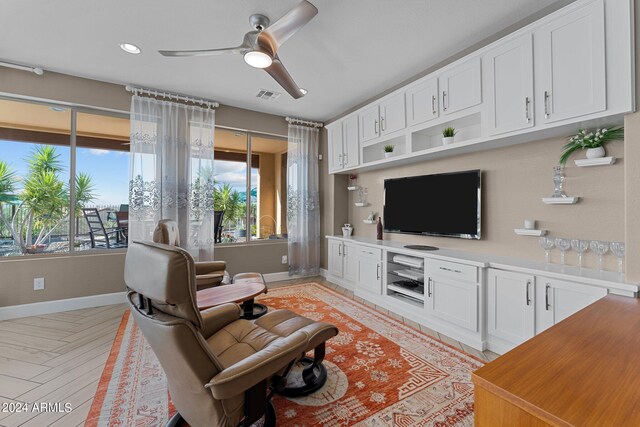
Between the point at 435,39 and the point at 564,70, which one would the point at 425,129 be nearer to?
the point at 435,39

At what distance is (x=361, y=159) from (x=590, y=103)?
2484 mm

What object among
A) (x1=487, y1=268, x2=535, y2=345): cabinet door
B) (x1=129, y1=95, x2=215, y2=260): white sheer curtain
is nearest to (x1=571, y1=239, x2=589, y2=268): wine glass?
(x1=487, y1=268, x2=535, y2=345): cabinet door

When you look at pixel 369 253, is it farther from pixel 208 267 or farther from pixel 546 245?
pixel 208 267

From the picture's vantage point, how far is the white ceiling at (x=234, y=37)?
2189 mm

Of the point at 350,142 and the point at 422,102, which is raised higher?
the point at 422,102

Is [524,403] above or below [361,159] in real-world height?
below

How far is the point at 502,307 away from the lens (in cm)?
229

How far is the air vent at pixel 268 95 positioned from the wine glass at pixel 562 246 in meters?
3.47

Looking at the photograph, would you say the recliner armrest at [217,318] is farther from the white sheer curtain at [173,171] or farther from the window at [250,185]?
the window at [250,185]

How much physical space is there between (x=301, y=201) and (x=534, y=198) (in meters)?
3.22

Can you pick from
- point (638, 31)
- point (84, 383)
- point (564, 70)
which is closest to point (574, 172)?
point (564, 70)

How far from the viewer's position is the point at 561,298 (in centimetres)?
196

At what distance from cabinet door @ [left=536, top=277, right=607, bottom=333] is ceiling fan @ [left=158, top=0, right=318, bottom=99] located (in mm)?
2509

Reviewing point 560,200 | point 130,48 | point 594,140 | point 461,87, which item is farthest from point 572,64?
point 130,48
